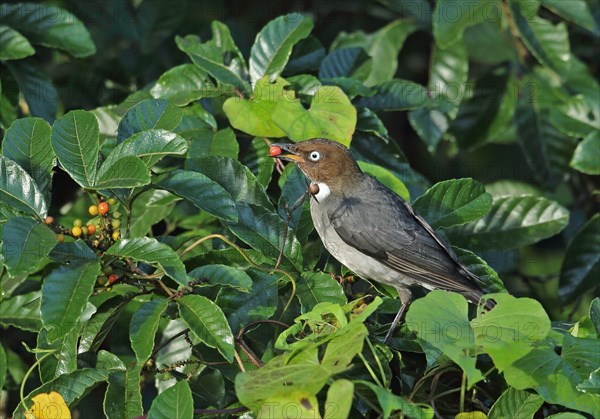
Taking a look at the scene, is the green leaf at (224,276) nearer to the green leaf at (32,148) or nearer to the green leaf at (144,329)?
the green leaf at (144,329)

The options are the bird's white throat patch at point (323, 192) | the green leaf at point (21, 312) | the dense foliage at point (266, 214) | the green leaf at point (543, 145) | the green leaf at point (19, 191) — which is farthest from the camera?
the green leaf at point (543, 145)

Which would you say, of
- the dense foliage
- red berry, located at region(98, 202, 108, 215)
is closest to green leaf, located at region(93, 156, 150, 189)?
the dense foliage

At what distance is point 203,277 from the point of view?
324 cm

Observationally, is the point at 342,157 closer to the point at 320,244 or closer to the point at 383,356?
the point at 320,244

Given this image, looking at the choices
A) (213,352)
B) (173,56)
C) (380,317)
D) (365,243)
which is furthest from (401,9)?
(213,352)

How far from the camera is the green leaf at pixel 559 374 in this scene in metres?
2.78

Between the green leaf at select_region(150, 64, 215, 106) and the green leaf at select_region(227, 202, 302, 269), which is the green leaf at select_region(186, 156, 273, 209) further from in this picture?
the green leaf at select_region(150, 64, 215, 106)

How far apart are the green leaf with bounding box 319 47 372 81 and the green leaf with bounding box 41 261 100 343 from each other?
6.86ft

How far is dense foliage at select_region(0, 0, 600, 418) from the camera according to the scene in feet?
9.40

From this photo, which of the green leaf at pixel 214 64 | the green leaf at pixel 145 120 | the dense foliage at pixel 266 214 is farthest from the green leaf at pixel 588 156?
the green leaf at pixel 145 120

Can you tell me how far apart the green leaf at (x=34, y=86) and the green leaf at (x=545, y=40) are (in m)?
2.72

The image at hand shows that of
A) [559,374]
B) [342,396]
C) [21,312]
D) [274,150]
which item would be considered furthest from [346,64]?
[342,396]

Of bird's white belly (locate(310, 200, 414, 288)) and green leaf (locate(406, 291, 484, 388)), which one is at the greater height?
green leaf (locate(406, 291, 484, 388))

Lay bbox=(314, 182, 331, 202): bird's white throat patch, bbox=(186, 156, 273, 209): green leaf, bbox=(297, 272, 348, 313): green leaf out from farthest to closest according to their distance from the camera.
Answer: bbox=(314, 182, 331, 202): bird's white throat patch → bbox=(186, 156, 273, 209): green leaf → bbox=(297, 272, 348, 313): green leaf
